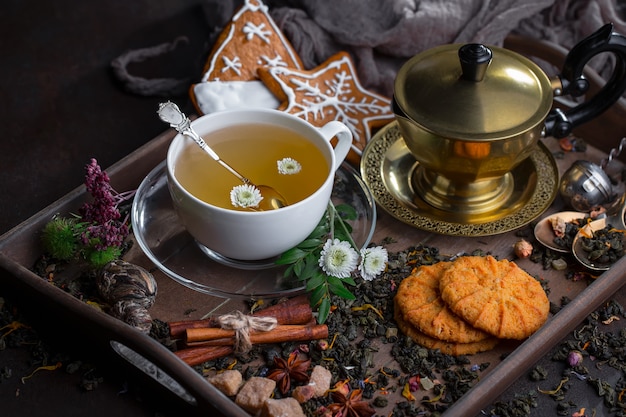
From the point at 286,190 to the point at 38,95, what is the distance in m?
0.76

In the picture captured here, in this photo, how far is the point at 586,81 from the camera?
1.34 meters

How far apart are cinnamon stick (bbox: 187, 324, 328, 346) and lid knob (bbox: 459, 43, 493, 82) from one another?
465mm

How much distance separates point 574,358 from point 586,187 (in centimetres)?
35

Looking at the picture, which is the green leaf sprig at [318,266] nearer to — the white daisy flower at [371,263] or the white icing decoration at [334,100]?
the white daisy flower at [371,263]

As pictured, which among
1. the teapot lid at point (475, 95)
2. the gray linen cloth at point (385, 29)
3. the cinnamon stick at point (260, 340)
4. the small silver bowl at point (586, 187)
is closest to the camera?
the cinnamon stick at point (260, 340)

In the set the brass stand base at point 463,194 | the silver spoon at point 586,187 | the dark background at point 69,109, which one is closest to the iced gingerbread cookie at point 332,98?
the brass stand base at point 463,194

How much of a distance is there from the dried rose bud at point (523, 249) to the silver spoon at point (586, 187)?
14cm

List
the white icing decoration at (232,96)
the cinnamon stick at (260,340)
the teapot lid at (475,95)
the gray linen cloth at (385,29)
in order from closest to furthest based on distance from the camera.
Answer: the cinnamon stick at (260,340) → the teapot lid at (475,95) → the white icing decoration at (232,96) → the gray linen cloth at (385,29)

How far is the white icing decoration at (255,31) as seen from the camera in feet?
5.24

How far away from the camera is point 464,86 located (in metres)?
1.25

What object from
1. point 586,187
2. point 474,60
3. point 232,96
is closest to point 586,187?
point 586,187

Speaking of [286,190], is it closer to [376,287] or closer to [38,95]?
[376,287]

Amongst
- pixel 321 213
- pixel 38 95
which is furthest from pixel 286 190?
pixel 38 95

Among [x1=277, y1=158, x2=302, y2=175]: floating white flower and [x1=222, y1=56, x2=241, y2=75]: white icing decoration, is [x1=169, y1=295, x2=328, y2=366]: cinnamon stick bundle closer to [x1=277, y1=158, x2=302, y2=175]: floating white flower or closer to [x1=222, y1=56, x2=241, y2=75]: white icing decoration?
[x1=277, y1=158, x2=302, y2=175]: floating white flower
